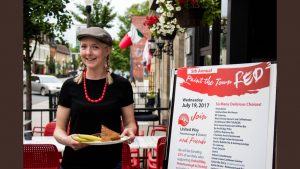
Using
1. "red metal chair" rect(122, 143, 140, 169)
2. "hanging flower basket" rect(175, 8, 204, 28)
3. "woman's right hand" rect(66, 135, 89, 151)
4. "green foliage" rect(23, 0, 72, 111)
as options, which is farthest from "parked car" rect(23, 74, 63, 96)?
"woman's right hand" rect(66, 135, 89, 151)

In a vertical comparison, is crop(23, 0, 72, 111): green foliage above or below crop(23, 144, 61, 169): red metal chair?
above

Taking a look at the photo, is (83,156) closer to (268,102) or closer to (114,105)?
(114,105)

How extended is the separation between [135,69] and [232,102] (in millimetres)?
49619

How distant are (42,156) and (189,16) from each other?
300 centimetres

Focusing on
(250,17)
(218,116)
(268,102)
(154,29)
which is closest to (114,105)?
(218,116)

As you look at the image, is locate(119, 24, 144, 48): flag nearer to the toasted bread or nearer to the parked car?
the parked car

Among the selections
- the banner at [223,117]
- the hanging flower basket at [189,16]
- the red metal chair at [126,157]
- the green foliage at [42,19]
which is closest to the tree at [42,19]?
the green foliage at [42,19]

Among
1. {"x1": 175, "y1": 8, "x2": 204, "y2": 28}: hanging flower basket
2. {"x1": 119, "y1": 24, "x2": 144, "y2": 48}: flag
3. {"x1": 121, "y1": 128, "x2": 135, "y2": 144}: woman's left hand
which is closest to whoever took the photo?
{"x1": 121, "y1": 128, "x2": 135, "y2": 144}: woman's left hand

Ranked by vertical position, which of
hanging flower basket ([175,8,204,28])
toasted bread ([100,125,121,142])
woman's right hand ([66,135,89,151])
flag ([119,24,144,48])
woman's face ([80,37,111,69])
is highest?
flag ([119,24,144,48])

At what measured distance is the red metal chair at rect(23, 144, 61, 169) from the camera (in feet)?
15.4

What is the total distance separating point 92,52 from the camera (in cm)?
299

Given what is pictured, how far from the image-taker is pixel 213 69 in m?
3.56

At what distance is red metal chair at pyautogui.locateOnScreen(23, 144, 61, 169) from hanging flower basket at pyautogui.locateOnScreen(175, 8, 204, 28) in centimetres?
286

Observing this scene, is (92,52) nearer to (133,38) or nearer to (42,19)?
(42,19)
